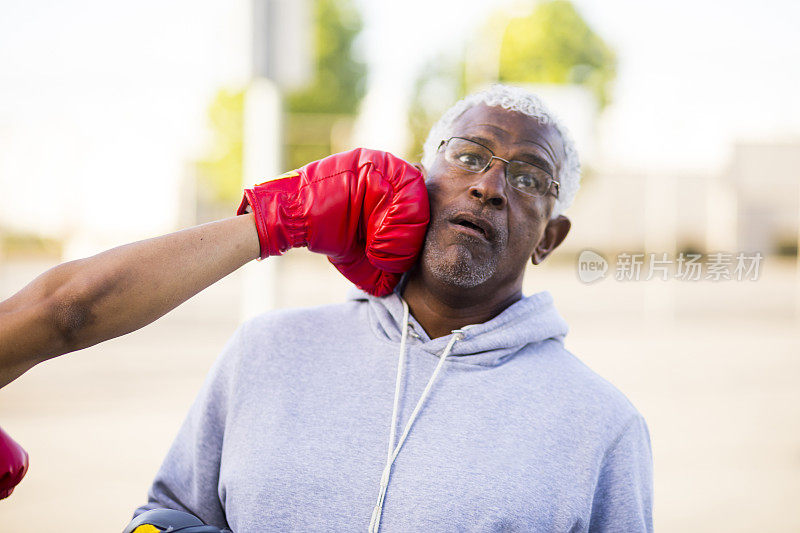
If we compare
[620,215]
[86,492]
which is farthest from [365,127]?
[86,492]

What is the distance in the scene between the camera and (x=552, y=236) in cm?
241

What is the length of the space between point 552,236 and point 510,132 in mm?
438

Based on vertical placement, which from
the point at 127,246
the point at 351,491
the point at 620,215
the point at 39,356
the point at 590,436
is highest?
the point at 127,246

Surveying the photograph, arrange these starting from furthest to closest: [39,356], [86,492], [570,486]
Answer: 1. [86,492]
2. [570,486]
3. [39,356]

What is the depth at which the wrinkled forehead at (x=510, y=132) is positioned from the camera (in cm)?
215

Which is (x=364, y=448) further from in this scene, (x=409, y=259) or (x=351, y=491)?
(x=409, y=259)

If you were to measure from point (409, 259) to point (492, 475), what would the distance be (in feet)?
2.18

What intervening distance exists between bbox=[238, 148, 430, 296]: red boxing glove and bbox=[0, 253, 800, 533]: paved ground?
9.73 feet

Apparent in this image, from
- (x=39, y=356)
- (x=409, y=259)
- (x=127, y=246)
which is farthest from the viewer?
(x=409, y=259)

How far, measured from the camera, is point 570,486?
1.82 metres

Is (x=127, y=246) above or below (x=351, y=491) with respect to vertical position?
above

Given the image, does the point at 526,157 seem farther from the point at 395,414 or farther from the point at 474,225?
the point at 395,414

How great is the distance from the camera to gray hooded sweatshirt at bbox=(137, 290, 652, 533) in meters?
1.81

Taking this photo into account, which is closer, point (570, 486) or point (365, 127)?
point (570, 486)
